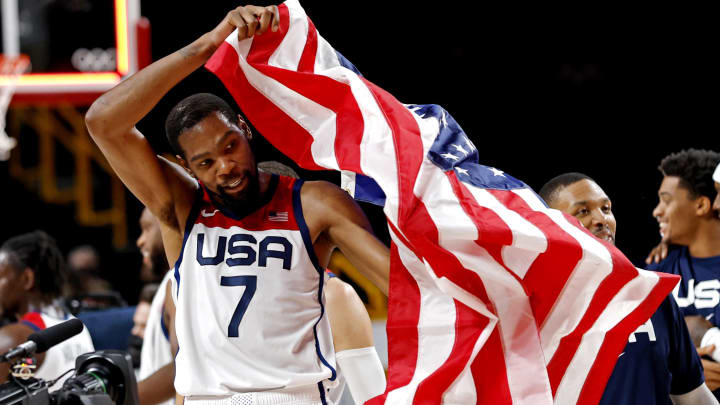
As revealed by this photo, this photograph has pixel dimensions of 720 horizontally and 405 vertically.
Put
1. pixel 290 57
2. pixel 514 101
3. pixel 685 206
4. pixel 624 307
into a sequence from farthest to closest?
pixel 514 101 → pixel 685 206 → pixel 290 57 → pixel 624 307

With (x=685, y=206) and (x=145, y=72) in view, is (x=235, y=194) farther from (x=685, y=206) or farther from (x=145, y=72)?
(x=685, y=206)

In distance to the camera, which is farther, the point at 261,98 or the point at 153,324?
the point at 153,324

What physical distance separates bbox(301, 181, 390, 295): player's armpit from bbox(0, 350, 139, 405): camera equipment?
0.61m

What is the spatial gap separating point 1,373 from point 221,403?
1472mm

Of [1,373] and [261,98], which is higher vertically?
[261,98]

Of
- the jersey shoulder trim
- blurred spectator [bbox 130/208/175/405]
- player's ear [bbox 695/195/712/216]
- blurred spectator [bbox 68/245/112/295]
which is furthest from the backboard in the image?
player's ear [bbox 695/195/712/216]

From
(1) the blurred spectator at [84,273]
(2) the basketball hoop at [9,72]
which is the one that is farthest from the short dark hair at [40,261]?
(2) the basketball hoop at [9,72]

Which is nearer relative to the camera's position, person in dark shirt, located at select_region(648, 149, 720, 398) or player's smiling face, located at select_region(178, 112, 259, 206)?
player's smiling face, located at select_region(178, 112, 259, 206)

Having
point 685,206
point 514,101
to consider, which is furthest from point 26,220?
point 685,206

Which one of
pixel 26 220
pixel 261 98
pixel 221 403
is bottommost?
pixel 26 220

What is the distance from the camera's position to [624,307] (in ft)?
7.14

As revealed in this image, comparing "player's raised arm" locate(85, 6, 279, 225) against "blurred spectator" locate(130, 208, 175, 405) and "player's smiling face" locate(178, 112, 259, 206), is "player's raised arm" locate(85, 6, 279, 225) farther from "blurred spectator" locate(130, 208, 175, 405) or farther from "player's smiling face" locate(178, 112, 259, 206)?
"blurred spectator" locate(130, 208, 175, 405)

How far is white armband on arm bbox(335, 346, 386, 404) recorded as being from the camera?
301cm

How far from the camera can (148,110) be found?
2258 millimetres
